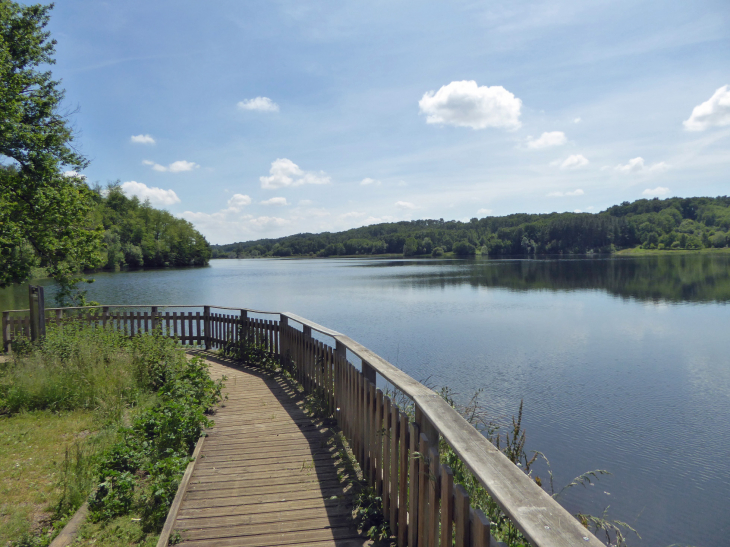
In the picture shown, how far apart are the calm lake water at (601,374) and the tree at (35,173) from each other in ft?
35.6

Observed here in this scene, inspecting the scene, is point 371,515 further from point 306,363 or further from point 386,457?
point 306,363

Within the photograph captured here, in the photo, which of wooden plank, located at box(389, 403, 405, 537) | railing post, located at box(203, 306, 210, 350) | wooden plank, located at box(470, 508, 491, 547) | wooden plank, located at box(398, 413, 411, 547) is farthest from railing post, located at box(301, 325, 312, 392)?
railing post, located at box(203, 306, 210, 350)

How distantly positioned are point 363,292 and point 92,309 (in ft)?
86.5

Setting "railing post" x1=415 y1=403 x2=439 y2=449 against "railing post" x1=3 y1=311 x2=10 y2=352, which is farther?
"railing post" x1=3 y1=311 x2=10 y2=352

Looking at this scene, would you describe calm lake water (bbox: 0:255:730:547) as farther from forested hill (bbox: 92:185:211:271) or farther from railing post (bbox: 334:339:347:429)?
forested hill (bbox: 92:185:211:271)

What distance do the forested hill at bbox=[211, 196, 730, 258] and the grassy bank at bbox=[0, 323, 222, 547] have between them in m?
129

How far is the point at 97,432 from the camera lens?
225 inches

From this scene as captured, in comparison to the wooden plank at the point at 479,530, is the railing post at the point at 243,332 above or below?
below

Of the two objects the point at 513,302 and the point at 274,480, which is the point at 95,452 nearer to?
the point at 274,480

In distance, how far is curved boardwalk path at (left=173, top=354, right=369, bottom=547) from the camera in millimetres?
3283

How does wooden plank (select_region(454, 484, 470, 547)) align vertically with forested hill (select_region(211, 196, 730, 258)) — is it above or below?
below

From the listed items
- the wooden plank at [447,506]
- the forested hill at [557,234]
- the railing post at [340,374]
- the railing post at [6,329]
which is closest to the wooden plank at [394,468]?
the wooden plank at [447,506]

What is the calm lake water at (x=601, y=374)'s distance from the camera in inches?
284

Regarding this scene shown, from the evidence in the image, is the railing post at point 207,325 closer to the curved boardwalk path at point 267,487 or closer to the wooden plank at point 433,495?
the curved boardwalk path at point 267,487
